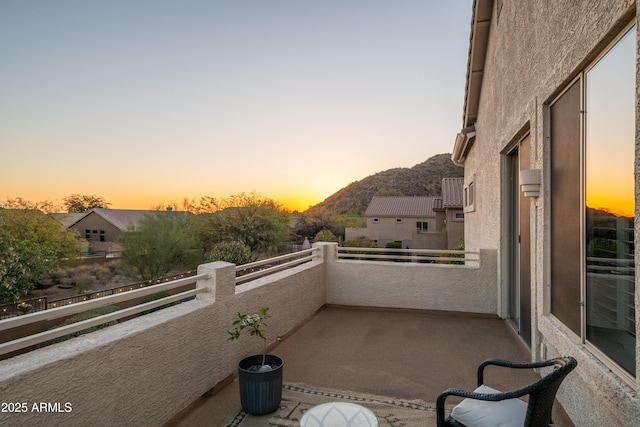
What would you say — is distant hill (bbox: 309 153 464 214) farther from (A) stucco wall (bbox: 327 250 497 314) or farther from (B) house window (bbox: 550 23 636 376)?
(B) house window (bbox: 550 23 636 376)

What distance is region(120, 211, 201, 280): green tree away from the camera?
22844 mm

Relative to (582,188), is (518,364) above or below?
below

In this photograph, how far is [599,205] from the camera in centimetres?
201

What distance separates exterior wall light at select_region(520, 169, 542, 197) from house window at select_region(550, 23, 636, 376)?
22 centimetres

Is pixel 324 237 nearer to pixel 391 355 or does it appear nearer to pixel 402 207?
pixel 402 207

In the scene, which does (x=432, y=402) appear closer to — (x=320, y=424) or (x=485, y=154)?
(x=320, y=424)

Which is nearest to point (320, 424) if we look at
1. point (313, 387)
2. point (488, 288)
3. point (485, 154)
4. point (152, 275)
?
point (313, 387)

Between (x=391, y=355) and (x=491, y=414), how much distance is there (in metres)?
2.27

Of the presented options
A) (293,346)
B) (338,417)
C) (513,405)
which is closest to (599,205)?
(513,405)

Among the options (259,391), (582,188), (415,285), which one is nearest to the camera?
Result: (582,188)

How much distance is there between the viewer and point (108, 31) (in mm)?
8766

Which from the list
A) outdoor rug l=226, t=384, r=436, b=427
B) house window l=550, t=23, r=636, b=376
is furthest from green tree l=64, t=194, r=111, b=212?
house window l=550, t=23, r=636, b=376

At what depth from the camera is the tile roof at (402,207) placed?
30489 mm

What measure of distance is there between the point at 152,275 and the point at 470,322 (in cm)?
2244
